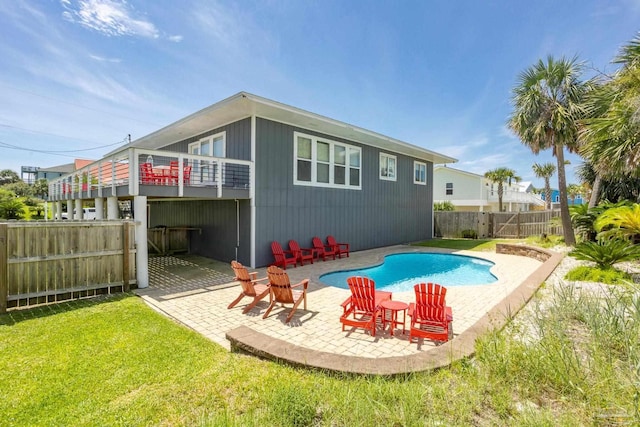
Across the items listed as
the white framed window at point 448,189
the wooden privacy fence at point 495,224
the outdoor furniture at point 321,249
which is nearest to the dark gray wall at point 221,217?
the outdoor furniture at point 321,249

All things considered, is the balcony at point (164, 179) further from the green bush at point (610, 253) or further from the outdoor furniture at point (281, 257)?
the green bush at point (610, 253)

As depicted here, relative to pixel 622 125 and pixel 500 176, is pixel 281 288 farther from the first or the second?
pixel 500 176

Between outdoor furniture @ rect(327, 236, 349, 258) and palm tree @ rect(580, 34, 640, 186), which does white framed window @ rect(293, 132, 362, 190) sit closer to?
outdoor furniture @ rect(327, 236, 349, 258)

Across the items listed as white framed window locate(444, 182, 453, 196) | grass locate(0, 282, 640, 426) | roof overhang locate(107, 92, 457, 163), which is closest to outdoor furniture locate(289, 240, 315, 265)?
roof overhang locate(107, 92, 457, 163)

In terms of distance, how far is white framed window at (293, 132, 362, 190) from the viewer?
442 inches

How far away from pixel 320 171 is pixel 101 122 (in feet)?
104

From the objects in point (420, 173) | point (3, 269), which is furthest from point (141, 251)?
point (420, 173)

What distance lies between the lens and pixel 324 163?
1211cm

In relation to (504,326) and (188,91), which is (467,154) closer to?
(188,91)

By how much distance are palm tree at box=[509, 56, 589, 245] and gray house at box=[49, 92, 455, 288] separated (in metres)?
4.78

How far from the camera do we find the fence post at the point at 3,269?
5.38 m

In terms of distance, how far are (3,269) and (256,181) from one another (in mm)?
6156

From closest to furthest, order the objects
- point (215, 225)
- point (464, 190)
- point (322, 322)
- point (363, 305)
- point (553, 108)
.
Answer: point (363, 305) < point (322, 322) < point (215, 225) < point (553, 108) < point (464, 190)

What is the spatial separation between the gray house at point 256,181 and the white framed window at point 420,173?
1674 mm
